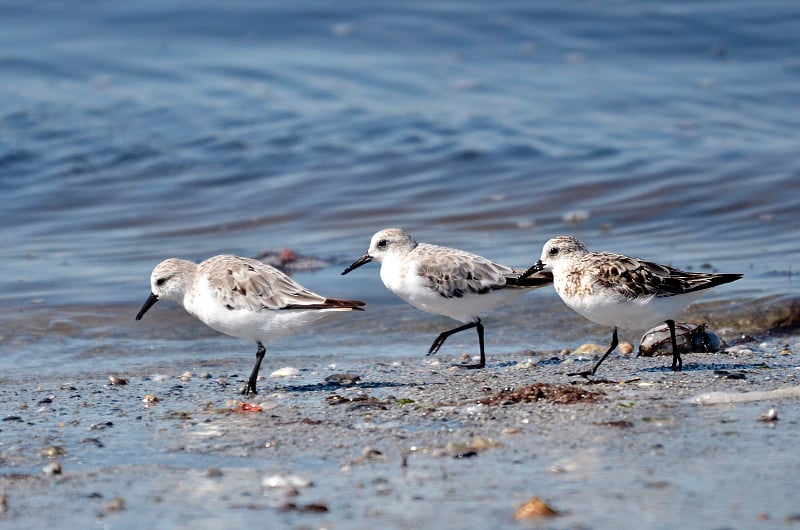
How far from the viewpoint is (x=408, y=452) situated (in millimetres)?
5039

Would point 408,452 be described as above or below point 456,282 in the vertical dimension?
below

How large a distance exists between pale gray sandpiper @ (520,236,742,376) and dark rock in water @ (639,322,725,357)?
0.54 metres

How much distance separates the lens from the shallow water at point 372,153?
9125 mm

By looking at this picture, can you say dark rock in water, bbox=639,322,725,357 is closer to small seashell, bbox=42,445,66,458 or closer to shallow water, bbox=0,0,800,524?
shallow water, bbox=0,0,800,524

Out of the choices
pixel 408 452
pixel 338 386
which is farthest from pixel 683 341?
pixel 408 452

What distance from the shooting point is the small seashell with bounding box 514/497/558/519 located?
4.09 m

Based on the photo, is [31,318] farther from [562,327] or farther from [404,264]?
[562,327]

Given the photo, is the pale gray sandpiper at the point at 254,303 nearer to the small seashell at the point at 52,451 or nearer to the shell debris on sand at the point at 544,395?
the shell debris on sand at the point at 544,395

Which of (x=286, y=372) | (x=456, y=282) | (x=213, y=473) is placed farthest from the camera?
(x=456, y=282)

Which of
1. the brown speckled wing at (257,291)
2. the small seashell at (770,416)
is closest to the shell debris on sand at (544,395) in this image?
the small seashell at (770,416)

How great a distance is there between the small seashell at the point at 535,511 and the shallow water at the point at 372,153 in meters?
3.91

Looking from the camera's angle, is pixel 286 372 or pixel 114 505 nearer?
pixel 114 505

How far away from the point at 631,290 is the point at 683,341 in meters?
1.07

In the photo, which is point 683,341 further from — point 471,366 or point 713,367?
point 471,366
